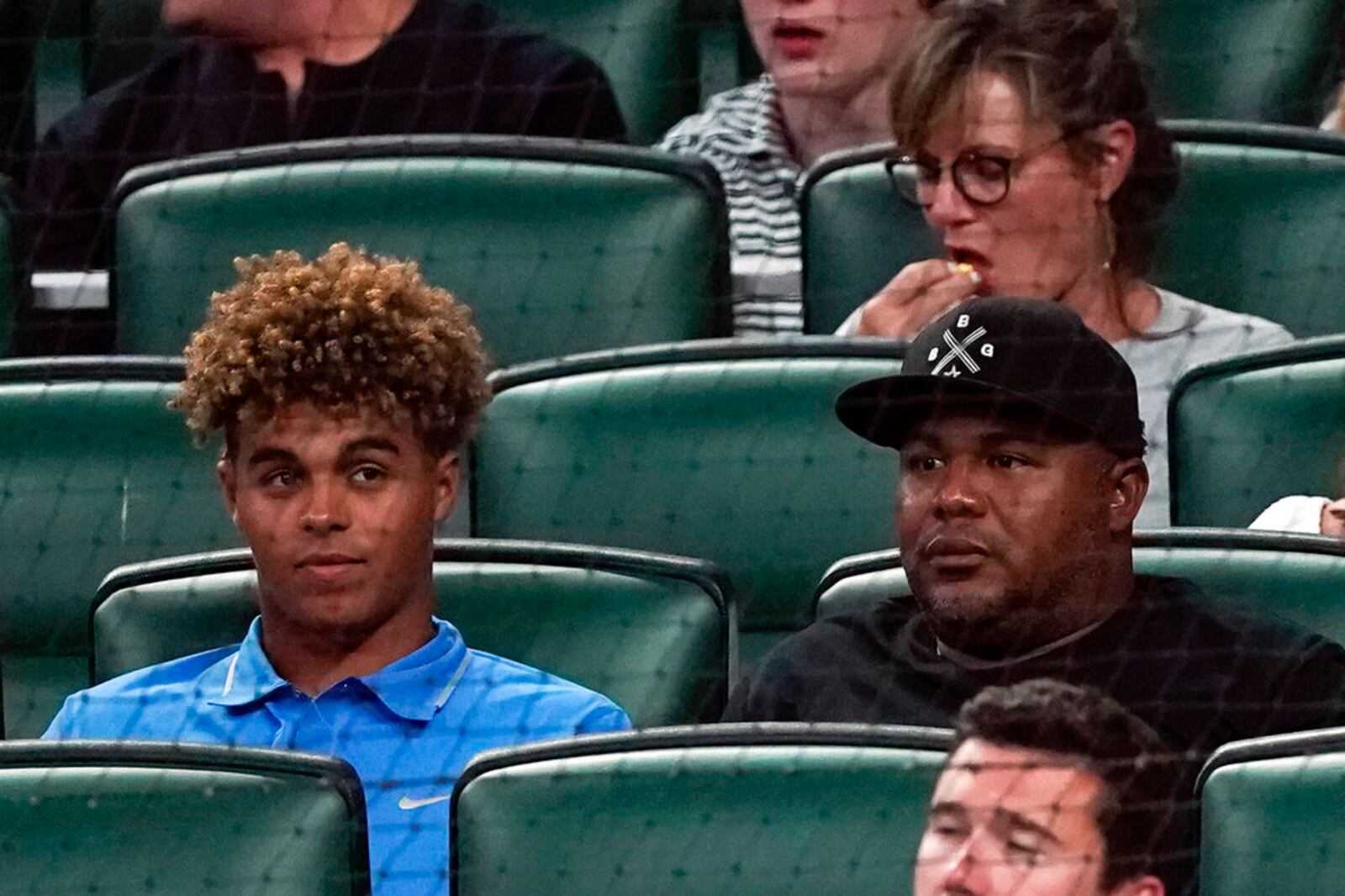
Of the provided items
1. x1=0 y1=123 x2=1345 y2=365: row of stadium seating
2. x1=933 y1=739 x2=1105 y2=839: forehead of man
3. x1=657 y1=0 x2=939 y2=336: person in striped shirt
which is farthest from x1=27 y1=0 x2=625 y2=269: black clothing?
x1=933 y1=739 x2=1105 y2=839: forehead of man

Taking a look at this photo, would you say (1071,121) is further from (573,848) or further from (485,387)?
(573,848)

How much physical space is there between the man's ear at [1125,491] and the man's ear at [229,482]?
1.87ft

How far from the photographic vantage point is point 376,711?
172 centimetres

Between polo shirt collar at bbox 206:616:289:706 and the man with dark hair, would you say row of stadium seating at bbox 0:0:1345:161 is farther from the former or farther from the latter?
the man with dark hair

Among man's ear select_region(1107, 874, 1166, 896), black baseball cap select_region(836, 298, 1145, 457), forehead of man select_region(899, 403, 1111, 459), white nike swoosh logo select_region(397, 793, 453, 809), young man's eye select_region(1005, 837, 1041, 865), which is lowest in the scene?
white nike swoosh logo select_region(397, 793, 453, 809)

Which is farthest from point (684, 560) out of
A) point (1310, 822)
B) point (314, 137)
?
point (314, 137)

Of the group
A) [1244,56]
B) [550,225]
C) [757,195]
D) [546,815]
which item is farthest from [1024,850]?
[1244,56]

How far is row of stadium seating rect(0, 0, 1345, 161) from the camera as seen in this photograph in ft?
8.75

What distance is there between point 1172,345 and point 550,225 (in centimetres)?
51

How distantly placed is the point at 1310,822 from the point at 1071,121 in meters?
0.81

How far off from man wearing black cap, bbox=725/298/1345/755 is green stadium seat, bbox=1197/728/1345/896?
0.21 metres

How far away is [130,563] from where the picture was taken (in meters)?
1.95

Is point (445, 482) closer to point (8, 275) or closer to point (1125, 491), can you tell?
point (1125, 491)

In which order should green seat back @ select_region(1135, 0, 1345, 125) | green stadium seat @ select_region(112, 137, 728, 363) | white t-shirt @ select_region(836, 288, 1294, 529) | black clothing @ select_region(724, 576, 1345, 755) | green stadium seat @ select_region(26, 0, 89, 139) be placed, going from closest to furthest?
black clothing @ select_region(724, 576, 1345, 755) < white t-shirt @ select_region(836, 288, 1294, 529) < green stadium seat @ select_region(112, 137, 728, 363) < green seat back @ select_region(1135, 0, 1345, 125) < green stadium seat @ select_region(26, 0, 89, 139)
